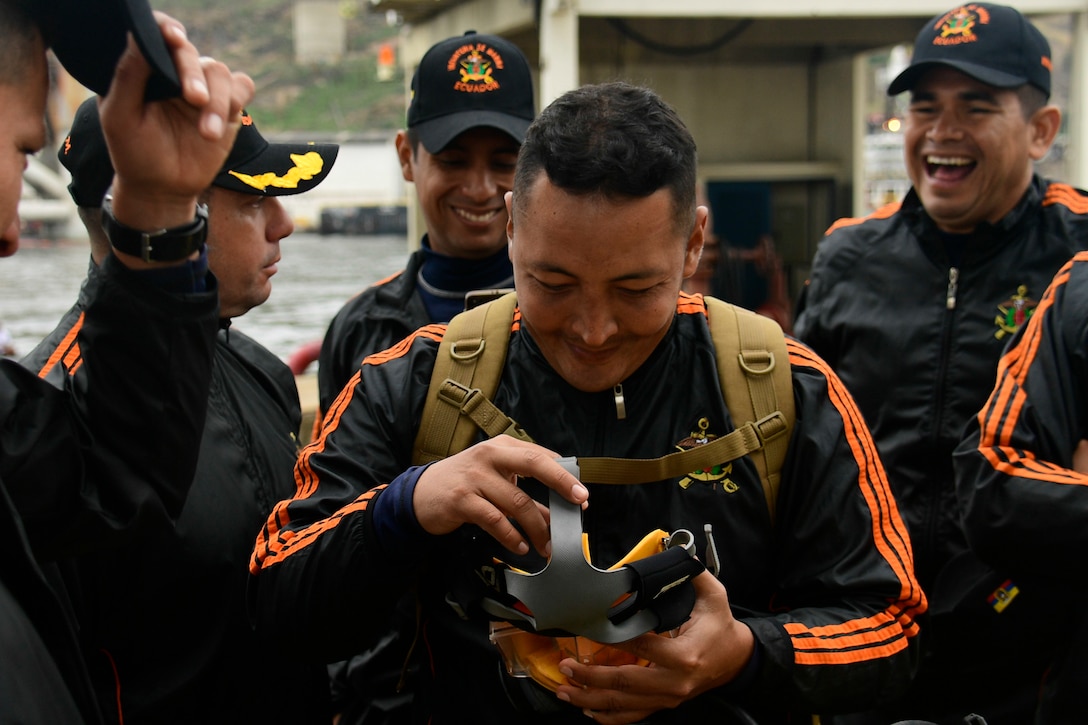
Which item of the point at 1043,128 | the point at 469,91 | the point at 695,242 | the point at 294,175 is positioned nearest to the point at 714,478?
the point at 695,242

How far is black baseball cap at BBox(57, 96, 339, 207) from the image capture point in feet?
7.68

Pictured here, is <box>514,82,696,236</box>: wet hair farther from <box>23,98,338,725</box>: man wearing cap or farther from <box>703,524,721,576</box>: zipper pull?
<box>23,98,338,725</box>: man wearing cap

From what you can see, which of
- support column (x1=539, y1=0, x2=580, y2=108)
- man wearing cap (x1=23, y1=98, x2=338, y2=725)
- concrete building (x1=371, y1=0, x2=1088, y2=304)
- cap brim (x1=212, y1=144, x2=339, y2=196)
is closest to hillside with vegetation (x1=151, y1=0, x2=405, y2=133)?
concrete building (x1=371, y1=0, x2=1088, y2=304)

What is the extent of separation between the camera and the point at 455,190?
3.68m

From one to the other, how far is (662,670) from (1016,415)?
1.26 meters

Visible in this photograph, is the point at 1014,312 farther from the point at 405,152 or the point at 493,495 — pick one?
the point at 493,495

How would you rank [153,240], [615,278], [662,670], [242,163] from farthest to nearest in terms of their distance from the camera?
1. [242,163]
2. [615,278]
3. [662,670]
4. [153,240]

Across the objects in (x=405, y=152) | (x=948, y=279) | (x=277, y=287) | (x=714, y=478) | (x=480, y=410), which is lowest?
(x=277, y=287)

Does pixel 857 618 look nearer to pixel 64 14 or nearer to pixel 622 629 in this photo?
pixel 622 629

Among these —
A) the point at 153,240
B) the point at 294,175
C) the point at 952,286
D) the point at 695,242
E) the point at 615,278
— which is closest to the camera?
Answer: the point at 153,240

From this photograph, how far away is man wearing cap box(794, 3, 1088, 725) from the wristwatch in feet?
7.97

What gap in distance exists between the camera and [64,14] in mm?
1550

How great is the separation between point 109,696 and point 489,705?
0.82 m

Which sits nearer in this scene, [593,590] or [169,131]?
[169,131]
